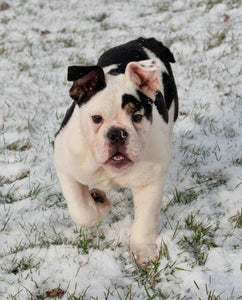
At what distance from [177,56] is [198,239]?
164 inches

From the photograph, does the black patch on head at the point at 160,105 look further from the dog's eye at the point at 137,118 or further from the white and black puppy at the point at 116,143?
the dog's eye at the point at 137,118

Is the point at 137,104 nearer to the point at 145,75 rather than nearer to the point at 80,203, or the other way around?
the point at 145,75

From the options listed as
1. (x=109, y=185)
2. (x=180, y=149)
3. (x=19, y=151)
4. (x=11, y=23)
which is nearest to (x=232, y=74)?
(x=180, y=149)

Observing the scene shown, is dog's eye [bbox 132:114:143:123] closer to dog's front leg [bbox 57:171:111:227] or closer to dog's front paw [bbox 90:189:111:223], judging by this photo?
dog's front leg [bbox 57:171:111:227]

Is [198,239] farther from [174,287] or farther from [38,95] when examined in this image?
[38,95]

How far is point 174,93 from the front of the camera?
13.0 ft

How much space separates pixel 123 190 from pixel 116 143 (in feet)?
4.51

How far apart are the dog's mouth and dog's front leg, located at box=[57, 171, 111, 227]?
522mm

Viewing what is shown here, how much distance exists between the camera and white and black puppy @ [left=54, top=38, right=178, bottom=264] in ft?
8.45

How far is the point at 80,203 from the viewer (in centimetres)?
309

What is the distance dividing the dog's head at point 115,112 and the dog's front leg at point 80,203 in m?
0.48

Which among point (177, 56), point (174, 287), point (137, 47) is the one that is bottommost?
point (174, 287)

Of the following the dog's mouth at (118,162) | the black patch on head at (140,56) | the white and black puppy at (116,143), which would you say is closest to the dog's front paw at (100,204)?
the white and black puppy at (116,143)

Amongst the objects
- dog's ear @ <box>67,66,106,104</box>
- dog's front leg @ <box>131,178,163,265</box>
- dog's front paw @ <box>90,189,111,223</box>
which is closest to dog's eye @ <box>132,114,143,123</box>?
dog's ear @ <box>67,66,106,104</box>
